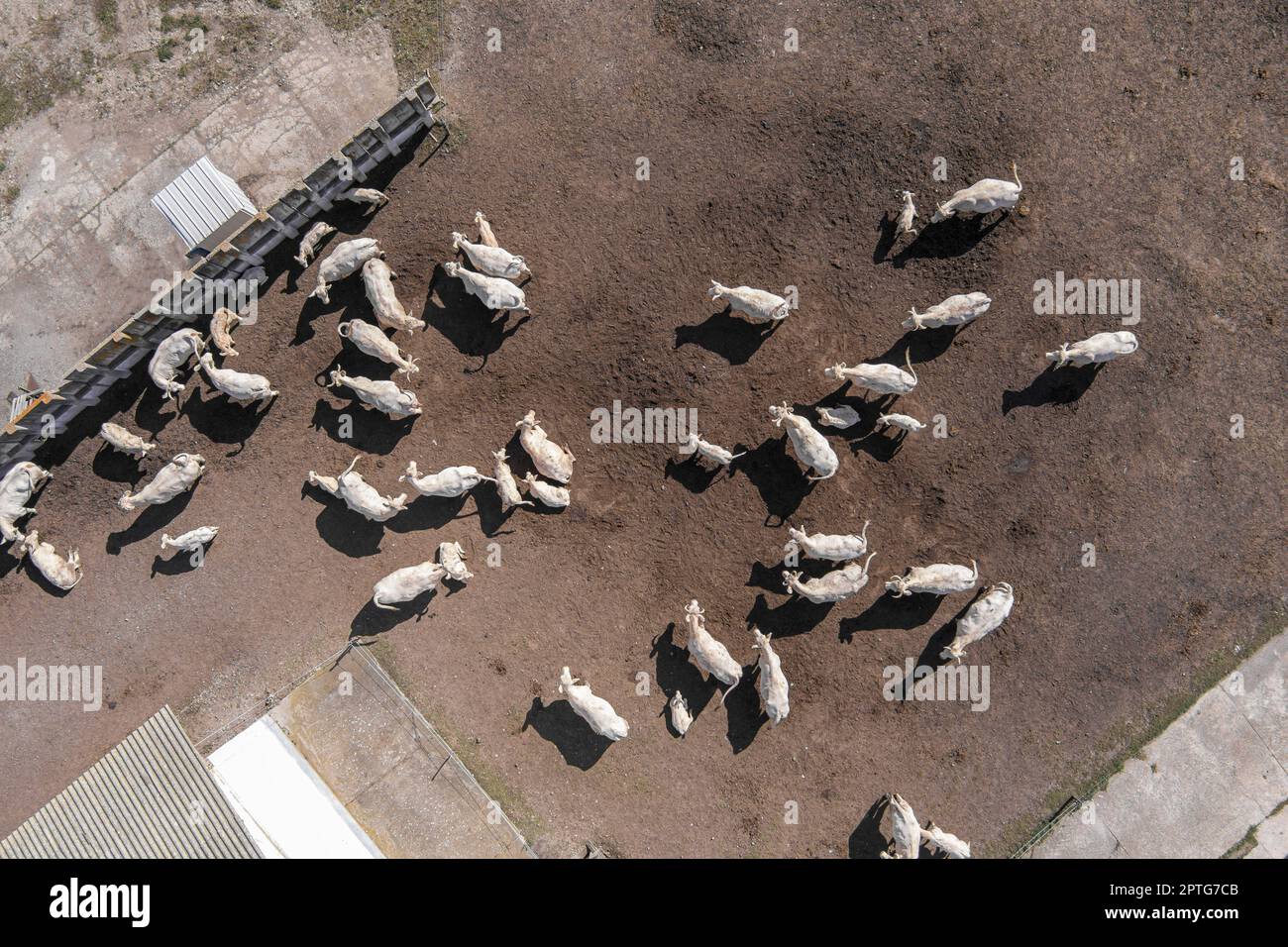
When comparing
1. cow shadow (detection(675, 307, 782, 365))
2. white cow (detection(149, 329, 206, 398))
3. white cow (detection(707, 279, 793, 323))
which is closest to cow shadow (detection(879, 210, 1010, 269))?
white cow (detection(707, 279, 793, 323))

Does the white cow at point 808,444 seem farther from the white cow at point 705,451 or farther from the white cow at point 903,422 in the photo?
the white cow at point 903,422

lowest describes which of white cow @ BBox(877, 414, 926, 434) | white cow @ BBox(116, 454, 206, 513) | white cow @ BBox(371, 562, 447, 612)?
white cow @ BBox(371, 562, 447, 612)

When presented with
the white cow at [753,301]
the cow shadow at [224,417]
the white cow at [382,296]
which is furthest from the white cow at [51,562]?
the white cow at [753,301]

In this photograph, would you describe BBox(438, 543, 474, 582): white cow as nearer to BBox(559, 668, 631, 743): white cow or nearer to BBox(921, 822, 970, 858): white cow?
BBox(559, 668, 631, 743): white cow

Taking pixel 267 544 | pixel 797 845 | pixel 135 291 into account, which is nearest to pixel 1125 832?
pixel 797 845

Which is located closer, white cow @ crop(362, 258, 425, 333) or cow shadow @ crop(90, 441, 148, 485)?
white cow @ crop(362, 258, 425, 333)

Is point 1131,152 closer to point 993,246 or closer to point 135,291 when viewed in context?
point 993,246

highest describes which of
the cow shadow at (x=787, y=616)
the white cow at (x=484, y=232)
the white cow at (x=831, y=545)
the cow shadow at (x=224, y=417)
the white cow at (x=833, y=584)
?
the white cow at (x=484, y=232)
